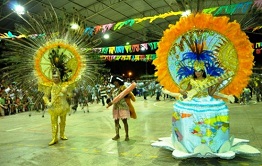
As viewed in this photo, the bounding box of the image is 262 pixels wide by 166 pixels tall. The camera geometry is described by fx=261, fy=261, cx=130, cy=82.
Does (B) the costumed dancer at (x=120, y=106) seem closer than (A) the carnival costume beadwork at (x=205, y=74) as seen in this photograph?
No

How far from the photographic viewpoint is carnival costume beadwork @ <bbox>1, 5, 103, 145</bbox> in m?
5.87

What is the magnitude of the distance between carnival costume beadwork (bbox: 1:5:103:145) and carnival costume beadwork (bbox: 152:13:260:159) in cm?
227

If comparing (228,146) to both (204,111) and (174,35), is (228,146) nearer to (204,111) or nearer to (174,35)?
(204,111)

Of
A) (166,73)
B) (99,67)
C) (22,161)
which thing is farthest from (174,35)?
(22,161)

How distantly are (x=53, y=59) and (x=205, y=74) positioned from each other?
3.45m

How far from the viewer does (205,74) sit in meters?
4.55

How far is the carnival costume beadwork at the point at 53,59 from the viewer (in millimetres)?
5867

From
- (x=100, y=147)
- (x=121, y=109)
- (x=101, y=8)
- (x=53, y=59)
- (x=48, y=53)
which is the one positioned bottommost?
(x=100, y=147)

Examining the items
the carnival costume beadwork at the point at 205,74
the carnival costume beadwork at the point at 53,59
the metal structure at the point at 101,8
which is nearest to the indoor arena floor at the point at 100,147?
the carnival costume beadwork at the point at 205,74

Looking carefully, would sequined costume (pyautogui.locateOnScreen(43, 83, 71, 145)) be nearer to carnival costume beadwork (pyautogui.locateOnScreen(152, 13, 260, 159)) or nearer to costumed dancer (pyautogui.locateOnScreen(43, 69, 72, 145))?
costumed dancer (pyautogui.locateOnScreen(43, 69, 72, 145))

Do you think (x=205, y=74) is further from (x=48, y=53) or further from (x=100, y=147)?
(x=48, y=53)

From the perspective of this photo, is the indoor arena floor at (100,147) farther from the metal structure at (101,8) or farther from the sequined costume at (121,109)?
the metal structure at (101,8)

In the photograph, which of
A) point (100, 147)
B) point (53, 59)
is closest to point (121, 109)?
point (100, 147)

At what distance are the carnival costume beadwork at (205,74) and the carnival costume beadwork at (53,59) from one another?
227 centimetres
